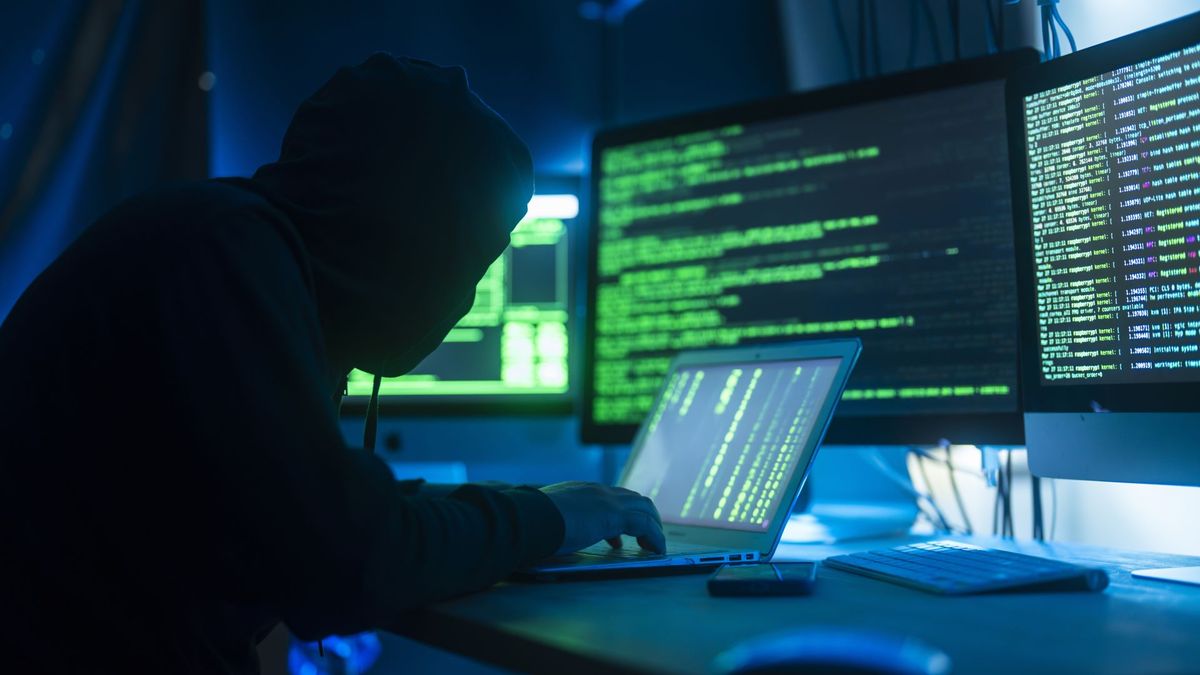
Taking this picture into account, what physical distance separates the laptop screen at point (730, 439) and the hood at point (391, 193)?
1.26ft

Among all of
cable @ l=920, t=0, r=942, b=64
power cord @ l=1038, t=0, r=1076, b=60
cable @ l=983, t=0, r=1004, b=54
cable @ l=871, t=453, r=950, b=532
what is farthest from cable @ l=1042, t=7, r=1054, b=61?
cable @ l=871, t=453, r=950, b=532

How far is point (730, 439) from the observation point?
1.16 m

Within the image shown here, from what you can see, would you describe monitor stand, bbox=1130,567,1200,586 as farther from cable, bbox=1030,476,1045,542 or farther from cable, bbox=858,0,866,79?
cable, bbox=858,0,866,79

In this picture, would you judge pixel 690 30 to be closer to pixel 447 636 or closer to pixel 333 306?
pixel 333 306

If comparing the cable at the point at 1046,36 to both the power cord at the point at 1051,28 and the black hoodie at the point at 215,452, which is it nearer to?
the power cord at the point at 1051,28

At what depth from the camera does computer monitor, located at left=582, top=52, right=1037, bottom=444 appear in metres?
1.21

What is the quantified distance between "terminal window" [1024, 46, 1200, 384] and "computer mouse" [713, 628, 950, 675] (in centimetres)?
57

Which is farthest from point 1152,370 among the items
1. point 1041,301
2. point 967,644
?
point 967,644

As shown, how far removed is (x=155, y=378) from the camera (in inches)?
28.2

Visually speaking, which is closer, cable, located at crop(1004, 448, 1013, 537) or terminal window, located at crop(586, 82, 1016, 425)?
terminal window, located at crop(586, 82, 1016, 425)

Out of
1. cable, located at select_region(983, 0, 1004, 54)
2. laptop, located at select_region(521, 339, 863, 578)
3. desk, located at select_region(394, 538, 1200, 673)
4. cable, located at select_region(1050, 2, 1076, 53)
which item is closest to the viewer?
desk, located at select_region(394, 538, 1200, 673)

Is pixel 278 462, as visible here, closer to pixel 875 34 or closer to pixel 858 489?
pixel 858 489

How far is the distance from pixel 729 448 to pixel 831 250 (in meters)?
0.34

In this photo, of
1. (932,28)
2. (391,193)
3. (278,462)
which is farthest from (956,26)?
(278,462)
